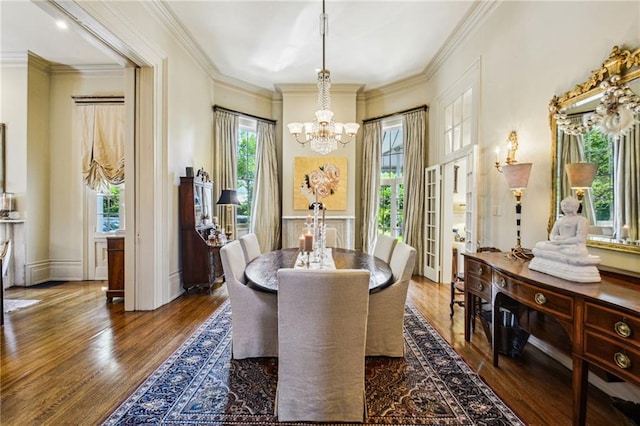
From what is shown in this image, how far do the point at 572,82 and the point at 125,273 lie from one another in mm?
4683

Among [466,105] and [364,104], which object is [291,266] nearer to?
[466,105]

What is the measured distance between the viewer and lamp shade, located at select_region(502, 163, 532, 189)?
2490 mm

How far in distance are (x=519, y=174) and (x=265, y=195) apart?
4154 millimetres

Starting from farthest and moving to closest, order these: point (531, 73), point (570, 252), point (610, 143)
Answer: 1. point (531, 73)
2. point (610, 143)
3. point (570, 252)

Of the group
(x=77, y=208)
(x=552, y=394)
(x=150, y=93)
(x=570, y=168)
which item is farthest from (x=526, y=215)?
(x=77, y=208)

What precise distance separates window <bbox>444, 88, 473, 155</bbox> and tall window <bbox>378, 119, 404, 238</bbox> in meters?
1.19

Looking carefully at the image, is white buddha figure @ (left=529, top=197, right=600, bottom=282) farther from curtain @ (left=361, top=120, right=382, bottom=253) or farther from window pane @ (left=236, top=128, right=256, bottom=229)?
window pane @ (left=236, top=128, right=256, bottom=229)

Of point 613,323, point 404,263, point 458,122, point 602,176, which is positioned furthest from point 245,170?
point 613,323

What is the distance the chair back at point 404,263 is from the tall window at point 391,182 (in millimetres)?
3174

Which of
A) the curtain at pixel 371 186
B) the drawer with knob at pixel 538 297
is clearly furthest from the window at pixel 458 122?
the drawer with knob at pixel 538 297

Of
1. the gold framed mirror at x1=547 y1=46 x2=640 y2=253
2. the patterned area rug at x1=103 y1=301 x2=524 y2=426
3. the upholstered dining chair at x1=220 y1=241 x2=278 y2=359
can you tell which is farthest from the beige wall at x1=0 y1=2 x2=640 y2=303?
the upholstered dining chair at x1=220 y1=241 x2=278 y2=359

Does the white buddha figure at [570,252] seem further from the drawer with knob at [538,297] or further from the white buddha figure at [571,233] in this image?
the drawer with knob at [538,297]

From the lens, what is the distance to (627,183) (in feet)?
5.96

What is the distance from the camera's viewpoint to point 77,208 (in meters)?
4.82
